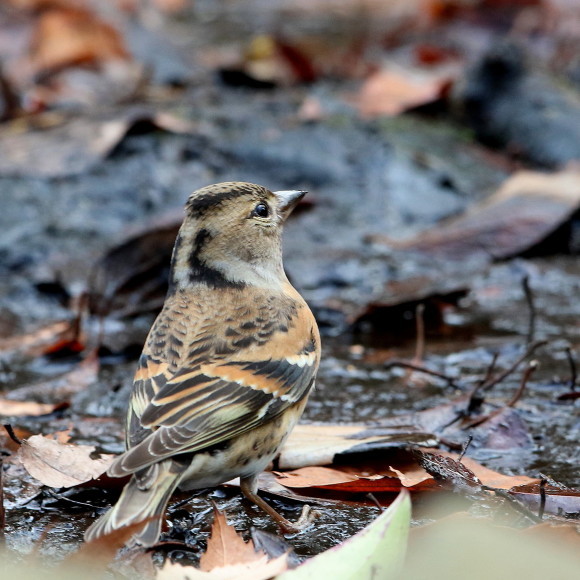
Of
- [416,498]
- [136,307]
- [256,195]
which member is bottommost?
[136,307]

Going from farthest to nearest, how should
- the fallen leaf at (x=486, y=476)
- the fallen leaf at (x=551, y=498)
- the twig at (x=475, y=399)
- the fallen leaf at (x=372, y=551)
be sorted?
the twig at (x=475, y=399) → the fallen leaf at (x=486, y=476) → the fallen leaf at (x=551, y=498) → the fallen leaf at (x=372, y=551)

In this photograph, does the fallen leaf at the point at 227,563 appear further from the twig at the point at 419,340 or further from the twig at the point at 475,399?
the twig at the point at 419,340

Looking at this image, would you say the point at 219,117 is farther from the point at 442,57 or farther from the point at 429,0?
the point at 429,0

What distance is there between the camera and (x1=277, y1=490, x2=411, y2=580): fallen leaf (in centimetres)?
321

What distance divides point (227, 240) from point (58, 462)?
1427 millimetres

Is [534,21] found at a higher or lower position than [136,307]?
higher

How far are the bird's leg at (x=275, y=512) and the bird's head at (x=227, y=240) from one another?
1060 millimetres

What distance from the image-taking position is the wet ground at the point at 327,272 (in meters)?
4.76

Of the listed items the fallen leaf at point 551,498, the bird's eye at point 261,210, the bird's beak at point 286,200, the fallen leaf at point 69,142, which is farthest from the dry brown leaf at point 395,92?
the fallen leaf at point 551,498

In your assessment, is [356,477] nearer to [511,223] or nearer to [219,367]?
[219,367]

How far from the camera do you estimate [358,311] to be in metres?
6.78

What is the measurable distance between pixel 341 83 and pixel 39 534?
8.29m

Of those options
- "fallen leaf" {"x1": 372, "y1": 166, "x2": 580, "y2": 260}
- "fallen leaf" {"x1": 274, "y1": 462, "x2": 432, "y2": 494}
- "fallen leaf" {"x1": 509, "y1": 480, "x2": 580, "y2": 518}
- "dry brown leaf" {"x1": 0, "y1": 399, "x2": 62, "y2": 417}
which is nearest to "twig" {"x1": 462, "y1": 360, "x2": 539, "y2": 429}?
"fallen leaf" {"x1": 274, "y1": 462, "x2": 432, "y2": 494}

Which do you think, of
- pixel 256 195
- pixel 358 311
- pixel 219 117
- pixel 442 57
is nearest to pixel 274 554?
pixel 256 195
